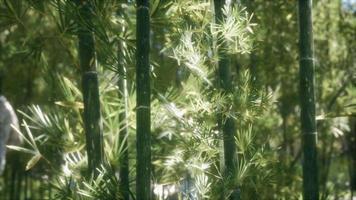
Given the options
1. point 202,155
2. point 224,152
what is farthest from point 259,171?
point 202,155

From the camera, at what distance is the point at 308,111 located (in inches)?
103

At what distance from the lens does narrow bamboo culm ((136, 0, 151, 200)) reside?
8.00 ft

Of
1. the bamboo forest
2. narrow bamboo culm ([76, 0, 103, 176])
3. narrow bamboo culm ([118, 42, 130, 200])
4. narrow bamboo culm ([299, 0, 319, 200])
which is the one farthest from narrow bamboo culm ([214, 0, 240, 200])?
narrow bamboo culm ([76, 0, 103, 176])

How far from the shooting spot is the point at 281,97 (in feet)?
19.8

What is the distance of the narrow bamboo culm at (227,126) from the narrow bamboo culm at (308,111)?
0.32 metres

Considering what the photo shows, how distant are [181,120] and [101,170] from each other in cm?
49

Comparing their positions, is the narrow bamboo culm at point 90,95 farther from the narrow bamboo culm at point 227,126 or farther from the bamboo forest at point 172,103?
the narrow bamboo culm at point 227,126

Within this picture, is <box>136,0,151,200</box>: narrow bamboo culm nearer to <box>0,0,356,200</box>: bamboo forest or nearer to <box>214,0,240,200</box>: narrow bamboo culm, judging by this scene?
<box>0,0,356,200</box>: bamboo forest

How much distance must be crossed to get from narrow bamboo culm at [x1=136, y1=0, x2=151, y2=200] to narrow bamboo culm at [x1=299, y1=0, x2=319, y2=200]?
0.72 metres

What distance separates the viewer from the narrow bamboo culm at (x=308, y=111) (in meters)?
2.59

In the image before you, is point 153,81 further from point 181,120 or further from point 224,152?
point 224,152

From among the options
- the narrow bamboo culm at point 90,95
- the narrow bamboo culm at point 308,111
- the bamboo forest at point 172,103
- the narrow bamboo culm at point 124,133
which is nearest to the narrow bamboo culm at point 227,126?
the bamboo forest at point 172,103

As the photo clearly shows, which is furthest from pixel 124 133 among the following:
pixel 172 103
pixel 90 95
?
pixel 90 95

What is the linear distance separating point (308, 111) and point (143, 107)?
0.76 meters
